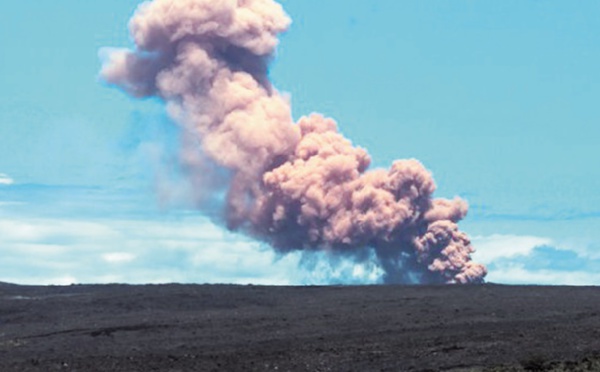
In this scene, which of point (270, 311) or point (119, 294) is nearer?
point (270, 311)

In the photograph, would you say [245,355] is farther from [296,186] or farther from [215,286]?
[296,186]

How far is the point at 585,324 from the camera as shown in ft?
195

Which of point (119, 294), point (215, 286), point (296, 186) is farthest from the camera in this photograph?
point (296, 186)

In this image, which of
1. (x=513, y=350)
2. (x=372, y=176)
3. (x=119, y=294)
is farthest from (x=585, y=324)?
(x=372, y=176)

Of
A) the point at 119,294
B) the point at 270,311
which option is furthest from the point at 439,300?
the point at 119,294

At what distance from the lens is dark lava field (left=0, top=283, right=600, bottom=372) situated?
4872 centimetres

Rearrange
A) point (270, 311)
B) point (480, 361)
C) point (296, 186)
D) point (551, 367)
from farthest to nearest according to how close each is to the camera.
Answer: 1. point (296, 186)
2. point (270, 311)
3. point (480, 361)
4. point (551, 367)

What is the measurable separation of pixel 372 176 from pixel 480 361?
5039 centimetres

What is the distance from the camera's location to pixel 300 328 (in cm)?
6106

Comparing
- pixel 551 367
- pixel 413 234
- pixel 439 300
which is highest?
pixel 413 234

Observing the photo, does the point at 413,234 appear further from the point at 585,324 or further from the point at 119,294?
the point at 585,324

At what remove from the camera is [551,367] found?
43.2 m

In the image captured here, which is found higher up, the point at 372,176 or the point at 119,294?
the point at 372,176

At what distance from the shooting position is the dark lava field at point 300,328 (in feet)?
160
